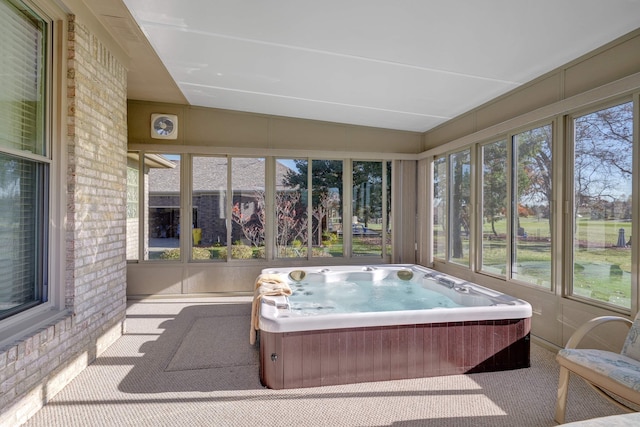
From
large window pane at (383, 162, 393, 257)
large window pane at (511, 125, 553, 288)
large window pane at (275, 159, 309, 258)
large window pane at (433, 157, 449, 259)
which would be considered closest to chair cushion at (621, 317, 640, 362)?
large window pane at (511, 125, 553, 288)

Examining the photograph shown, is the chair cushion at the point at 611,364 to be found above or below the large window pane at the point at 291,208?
below

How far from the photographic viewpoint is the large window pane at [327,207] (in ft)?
20.2

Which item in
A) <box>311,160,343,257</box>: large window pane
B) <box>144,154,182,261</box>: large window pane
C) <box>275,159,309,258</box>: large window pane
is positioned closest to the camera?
<box>144,154,182,261</box>: large window pane

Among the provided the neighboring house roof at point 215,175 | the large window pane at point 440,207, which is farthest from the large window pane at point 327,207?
the large window pane at point 440,207

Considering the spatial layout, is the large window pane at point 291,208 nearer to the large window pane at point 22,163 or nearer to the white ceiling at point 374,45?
the white ceiling at point 374,45

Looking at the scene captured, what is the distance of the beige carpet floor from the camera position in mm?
2369

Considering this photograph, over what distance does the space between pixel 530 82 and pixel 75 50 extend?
13.8 feet

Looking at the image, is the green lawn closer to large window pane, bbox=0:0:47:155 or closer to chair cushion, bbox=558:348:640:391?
chair cushion, bbox=558:348:640:391

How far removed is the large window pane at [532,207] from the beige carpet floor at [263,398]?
90 centimetres

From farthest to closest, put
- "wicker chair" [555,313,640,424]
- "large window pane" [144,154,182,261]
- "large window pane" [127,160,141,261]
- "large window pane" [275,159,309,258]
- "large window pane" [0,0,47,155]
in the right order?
"large window pane" [275,159,309,258] → "large window pane" [144,154,182,261] → "large window pane" [127,160,141,261] → "large window pane" [0,0,47,155] → "wicker chair" [555,313,640,424]

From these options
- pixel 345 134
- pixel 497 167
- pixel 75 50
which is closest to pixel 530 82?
pixel 497 167

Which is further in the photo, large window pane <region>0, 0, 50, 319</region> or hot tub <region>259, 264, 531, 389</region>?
hot tub <region>259, 264, 531, 389</region>

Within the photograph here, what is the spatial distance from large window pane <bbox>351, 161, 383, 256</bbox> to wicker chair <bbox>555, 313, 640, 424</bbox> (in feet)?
13.1

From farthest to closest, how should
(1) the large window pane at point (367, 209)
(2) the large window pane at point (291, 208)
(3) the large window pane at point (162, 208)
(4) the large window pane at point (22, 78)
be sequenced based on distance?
(1) the large window pane at point (367, 209)
(2) the large window pane at point (291, 208)
(3) the large window pane at point (162, 208)
(4) the large window pane at point (22, 78)
